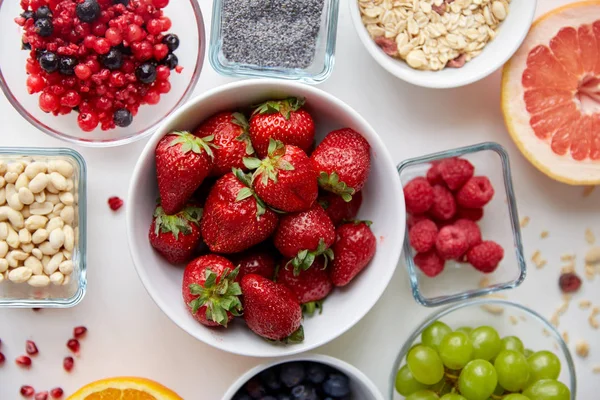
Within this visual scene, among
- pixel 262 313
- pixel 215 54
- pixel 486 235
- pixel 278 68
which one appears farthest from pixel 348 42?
pixel 262 313

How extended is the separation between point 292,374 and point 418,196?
0.43 metres

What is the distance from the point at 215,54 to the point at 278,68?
0.42ft

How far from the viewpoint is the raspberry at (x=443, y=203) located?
147cm

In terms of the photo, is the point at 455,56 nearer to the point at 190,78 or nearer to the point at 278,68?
the point at 278,68

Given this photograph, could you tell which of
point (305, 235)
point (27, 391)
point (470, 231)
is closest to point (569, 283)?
point (470, 231)

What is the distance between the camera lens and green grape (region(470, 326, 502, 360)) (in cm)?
140

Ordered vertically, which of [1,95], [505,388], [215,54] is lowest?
[505,388]

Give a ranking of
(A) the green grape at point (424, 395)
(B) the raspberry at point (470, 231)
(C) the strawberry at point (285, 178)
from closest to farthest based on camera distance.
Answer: (C) the strawberry at point (285, 178) → (A) the green grape at point (424, 395) → (B) the raspberry at point (470, 231)

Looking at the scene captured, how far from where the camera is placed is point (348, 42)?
4.91 feet

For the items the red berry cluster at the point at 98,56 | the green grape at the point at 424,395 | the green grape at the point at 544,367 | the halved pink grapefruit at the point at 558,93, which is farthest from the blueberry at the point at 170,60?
the green grape at the point at 544,367

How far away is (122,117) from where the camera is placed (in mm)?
1346

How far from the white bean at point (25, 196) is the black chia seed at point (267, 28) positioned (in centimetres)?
46

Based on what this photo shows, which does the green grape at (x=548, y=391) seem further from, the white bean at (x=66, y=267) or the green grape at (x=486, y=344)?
the white bean at (x=66, y=267)

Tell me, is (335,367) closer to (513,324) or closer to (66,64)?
(513,324)
